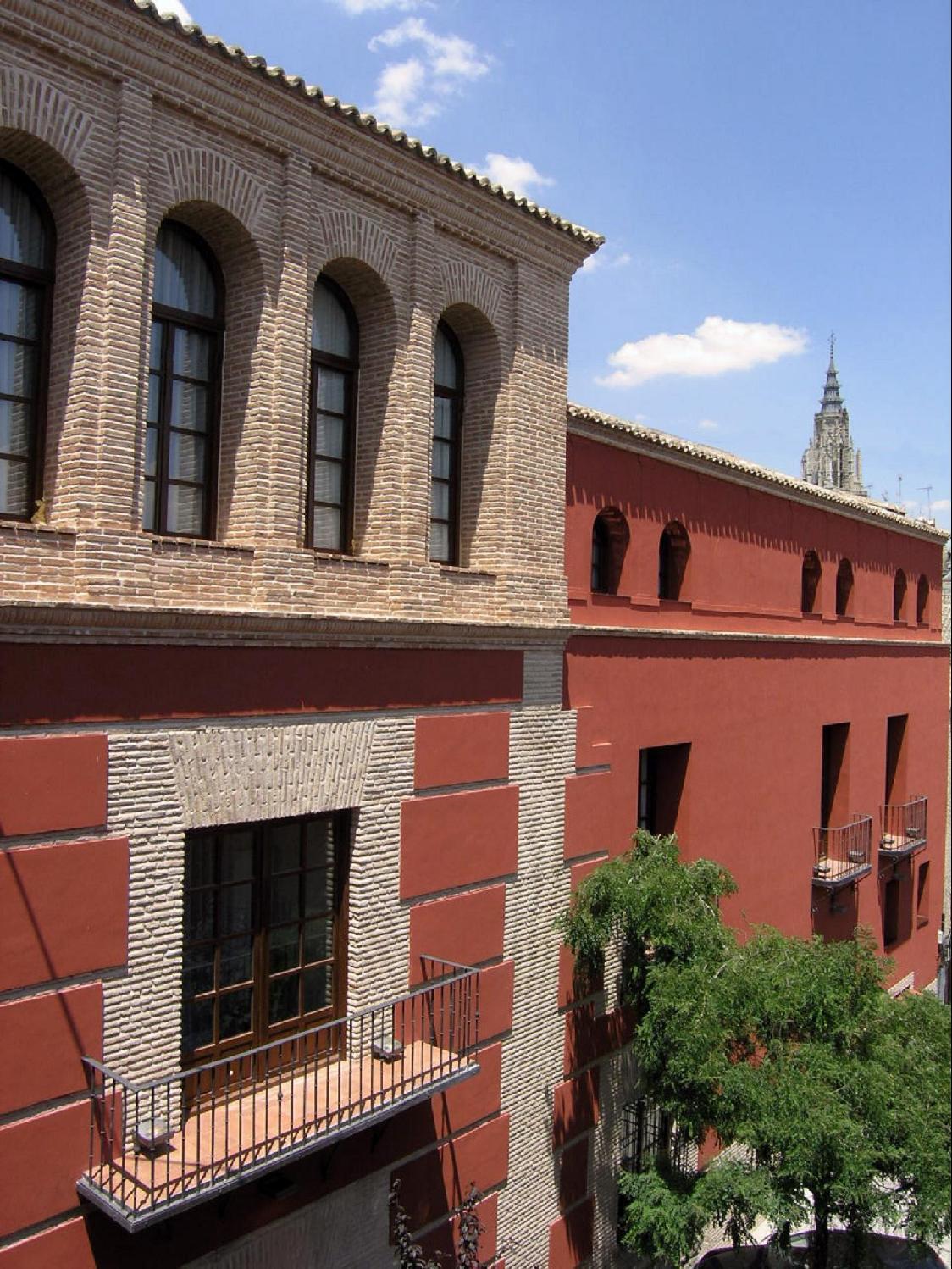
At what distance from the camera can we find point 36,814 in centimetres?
605

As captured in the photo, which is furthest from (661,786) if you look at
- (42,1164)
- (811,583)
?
(42,1164)

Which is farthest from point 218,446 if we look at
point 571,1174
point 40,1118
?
Result: point 571,1174

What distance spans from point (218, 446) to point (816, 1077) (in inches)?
251

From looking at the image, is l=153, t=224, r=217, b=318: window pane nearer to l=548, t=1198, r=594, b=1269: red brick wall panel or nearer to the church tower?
l=548, t=1198, r=594, b=1269: red brick wall panel

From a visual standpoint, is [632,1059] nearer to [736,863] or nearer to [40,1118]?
[736,863]

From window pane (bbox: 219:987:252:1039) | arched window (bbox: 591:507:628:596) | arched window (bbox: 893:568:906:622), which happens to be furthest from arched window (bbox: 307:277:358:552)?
arched window (bbox: 893:568:906:622)

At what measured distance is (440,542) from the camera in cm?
924

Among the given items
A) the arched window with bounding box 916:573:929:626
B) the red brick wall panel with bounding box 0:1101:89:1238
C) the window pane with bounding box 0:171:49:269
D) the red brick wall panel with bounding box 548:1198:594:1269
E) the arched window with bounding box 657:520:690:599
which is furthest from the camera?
the arched window with bounding box 916:573:929:626

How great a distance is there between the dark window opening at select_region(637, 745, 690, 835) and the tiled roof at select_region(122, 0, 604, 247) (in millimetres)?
5595

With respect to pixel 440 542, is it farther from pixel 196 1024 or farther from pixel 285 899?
pixel 196 1024

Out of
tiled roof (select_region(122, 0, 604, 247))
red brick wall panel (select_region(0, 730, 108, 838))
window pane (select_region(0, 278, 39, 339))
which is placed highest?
tiled roof (select_region(122, 0, 604, 247))

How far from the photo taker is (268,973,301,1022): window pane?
752cm

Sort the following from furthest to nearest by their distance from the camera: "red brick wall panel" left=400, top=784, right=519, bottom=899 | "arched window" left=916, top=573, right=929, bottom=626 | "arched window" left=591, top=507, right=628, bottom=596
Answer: "arched window" left=916, top=573, right=929, bottom=626 → "arched window" left=591, top=507, right=628, bottom=596 → "red brick wall panel" left=400, top=784, right=519, bottom=899

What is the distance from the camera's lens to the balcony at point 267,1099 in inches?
238
